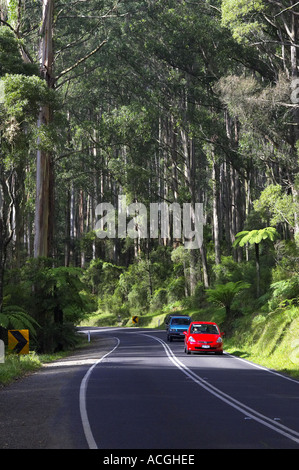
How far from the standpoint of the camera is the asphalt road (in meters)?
8.69

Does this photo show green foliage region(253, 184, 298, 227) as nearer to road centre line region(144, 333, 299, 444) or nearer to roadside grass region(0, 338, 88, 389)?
road centre line region(144, 333, 299, 444)

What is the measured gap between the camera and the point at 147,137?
45.2 meters

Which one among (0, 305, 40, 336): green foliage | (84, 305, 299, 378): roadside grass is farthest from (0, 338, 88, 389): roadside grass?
(84, 305, 299, 378): roadside grass

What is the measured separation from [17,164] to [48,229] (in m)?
7.44

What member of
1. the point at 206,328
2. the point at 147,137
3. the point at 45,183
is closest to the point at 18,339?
the point at 206,328

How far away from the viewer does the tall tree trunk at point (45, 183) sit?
97.7 ft

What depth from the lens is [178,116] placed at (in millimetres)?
42469

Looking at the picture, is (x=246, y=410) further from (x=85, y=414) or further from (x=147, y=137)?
(x=147, y=137)

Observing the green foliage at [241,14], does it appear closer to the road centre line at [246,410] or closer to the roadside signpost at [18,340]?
the road centre line at [246,410]

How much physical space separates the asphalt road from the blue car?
14.3 m

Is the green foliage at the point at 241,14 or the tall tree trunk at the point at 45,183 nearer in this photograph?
the green foliage at the point at 241,14

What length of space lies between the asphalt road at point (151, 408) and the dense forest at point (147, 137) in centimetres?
575

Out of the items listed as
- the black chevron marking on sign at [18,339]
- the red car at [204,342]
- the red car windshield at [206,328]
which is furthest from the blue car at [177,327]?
the black chevron marking on sign at [18,339]

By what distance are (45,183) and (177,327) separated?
10955 mm
